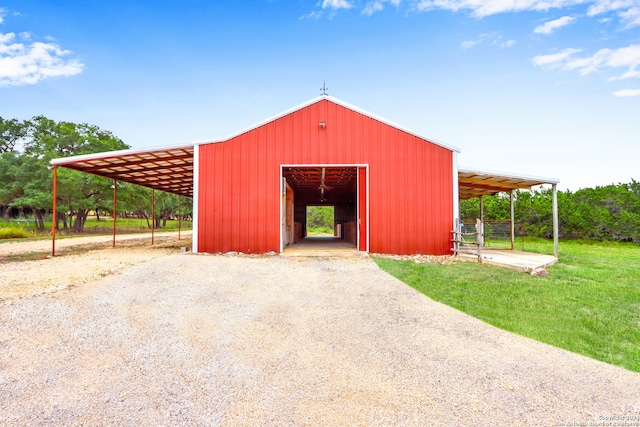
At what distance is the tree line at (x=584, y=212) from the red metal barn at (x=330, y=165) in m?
9.87

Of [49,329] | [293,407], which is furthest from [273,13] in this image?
[293,407]

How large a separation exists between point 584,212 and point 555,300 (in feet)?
45.5

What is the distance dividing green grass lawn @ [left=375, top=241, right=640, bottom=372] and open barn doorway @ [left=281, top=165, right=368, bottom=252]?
90.0 inches

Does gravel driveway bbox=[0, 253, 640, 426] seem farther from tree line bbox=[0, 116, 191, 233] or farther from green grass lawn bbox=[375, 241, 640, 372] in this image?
tree line bbox=[0, 116, 191, 233]

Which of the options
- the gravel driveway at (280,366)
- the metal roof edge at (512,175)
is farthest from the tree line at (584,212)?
the gravel driveway at (280,366)

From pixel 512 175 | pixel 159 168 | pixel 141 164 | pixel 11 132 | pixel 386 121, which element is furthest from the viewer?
pixel 11 132

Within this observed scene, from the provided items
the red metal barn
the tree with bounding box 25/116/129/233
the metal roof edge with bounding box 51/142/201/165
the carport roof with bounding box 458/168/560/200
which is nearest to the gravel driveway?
the red metal barn

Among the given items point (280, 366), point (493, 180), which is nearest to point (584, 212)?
point (493, 180)

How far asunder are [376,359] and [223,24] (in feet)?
41.2

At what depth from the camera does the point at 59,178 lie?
18266mm

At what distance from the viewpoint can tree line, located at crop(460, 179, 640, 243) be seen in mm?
15102

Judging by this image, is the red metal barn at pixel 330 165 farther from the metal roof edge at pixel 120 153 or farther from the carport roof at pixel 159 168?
the carport roof at pixel 159 168

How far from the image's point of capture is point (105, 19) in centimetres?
1119

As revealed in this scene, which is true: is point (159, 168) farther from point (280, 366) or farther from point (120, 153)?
point (280, 366)
